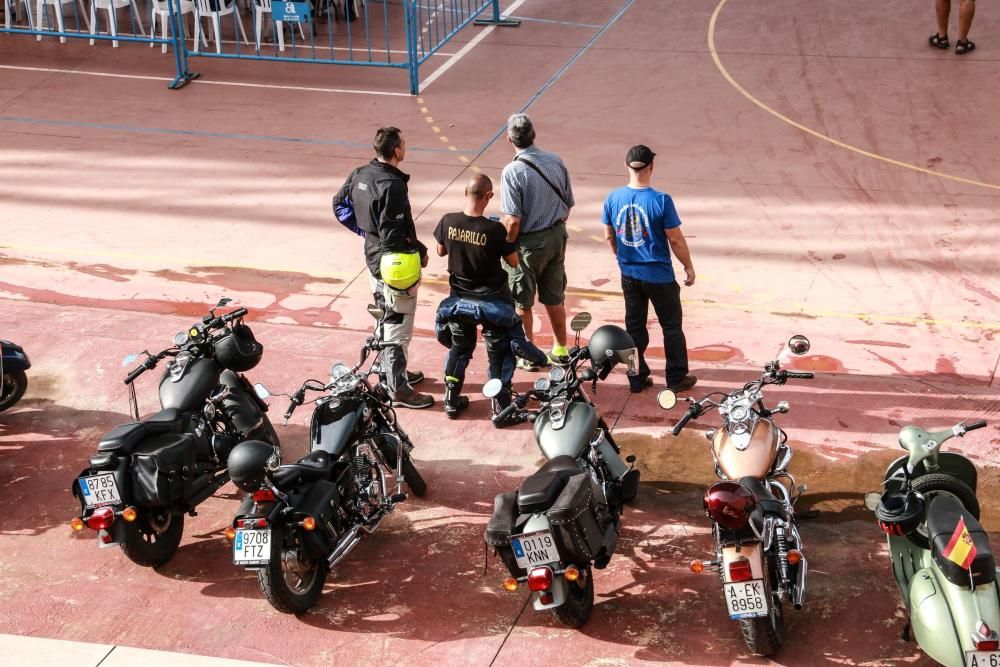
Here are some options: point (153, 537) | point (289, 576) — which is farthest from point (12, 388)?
point (289, 576)

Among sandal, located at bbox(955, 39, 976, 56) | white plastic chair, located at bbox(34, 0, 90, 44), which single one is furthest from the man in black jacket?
white plastic chair, located at bbox(34, 0, 90, 44)

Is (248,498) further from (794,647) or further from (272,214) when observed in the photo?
(272,214)

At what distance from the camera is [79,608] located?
6.34 meters

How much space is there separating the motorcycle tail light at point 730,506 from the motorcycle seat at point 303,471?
210 centimetres

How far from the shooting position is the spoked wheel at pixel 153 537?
21.1 feet

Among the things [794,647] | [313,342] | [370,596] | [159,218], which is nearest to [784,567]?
[794,647]

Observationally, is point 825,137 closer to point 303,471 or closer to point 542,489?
point 542,489

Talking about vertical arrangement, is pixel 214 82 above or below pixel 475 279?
below

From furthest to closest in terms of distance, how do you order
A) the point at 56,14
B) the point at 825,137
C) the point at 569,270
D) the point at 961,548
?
the point at 56,14 < the point at 825,137 < the point at 569,270 < the point at 961,548

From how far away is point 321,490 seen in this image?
6.21 metres

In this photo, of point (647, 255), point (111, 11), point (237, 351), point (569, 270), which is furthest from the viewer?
point (111, 11)

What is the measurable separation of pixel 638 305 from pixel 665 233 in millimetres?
629

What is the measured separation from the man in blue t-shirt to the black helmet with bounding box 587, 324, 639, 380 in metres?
1.45

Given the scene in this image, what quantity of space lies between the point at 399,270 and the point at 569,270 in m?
2.88
